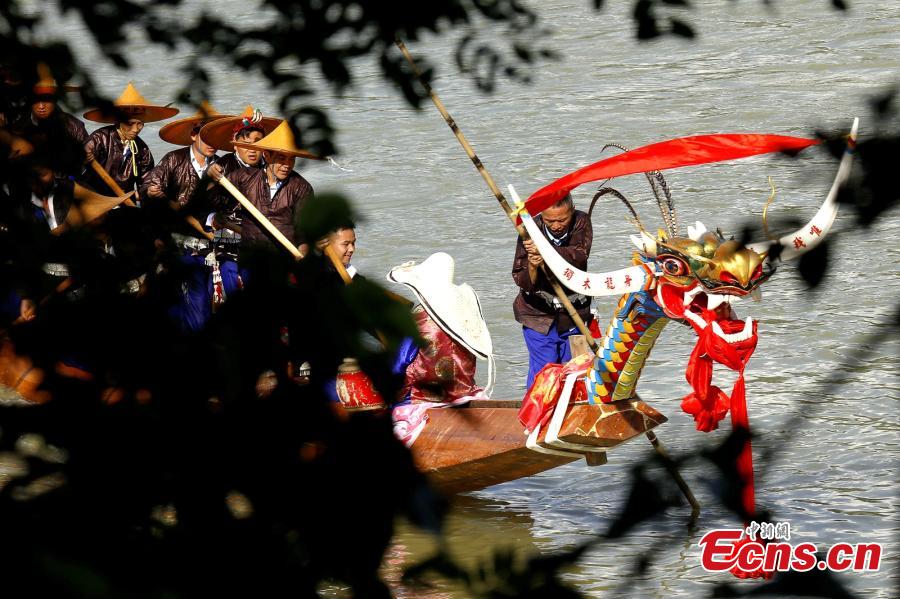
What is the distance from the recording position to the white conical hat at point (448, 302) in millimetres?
7961

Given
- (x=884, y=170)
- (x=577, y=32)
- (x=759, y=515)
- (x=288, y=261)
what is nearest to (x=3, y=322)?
(x=288, y=261)

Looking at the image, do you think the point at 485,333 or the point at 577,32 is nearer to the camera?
the point at 485,333

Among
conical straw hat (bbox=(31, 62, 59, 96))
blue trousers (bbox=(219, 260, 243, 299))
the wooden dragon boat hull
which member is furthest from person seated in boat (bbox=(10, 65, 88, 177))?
blue trousers (bbox=(219, 260, 243, 299))

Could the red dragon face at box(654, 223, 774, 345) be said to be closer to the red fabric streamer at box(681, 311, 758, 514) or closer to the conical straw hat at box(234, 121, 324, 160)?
the red fabric streamer at box(681, 311, 758, 514)

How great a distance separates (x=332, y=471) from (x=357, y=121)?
2018cm

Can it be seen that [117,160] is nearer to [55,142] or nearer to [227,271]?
[227,271]

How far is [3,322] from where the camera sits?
2.45 metres

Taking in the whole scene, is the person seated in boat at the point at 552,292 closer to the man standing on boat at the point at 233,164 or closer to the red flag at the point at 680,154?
the red flag at the point at 680,154

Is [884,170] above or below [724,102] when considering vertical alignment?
above

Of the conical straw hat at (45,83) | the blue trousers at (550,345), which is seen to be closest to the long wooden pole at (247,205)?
the blue trousers at (550,345)

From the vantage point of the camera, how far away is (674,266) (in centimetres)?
676

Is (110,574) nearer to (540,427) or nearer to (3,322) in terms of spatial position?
(3,322)

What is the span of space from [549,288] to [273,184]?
2484 mm

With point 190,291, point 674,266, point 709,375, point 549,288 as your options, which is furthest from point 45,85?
point 549,288
